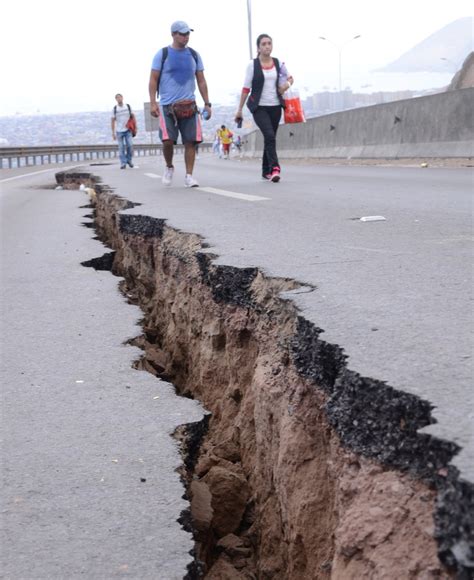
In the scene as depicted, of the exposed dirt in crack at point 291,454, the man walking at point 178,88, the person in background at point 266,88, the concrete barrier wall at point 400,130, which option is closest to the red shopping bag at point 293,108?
the person in background at point 266,88

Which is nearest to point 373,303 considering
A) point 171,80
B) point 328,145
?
point 171,80

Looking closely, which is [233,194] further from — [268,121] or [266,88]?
[266,88]

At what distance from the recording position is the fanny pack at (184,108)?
32.5ft

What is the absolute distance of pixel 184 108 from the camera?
9.95m

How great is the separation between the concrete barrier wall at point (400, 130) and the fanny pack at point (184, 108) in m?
4.99

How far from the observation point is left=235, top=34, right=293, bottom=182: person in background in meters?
10.5

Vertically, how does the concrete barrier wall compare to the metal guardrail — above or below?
above

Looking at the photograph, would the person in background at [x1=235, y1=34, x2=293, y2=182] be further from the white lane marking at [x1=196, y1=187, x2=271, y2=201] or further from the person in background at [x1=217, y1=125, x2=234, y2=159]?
the person in background at [x1=217, y1=125, x2=234, y2=159]

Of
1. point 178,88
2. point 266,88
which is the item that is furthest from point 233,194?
point 266,88

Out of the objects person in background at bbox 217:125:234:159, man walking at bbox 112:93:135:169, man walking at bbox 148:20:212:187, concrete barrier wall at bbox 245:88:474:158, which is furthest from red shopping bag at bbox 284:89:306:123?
person in background at bbox 217:125:234:159

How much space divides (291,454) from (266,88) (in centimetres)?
864

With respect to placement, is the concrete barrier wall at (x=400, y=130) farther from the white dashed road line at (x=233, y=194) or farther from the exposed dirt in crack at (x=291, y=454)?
the exposed dirt in crack at (x=291, y=454)

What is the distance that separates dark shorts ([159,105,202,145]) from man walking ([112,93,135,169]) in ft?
30.8

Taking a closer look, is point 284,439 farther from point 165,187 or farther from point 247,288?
point 165,187
